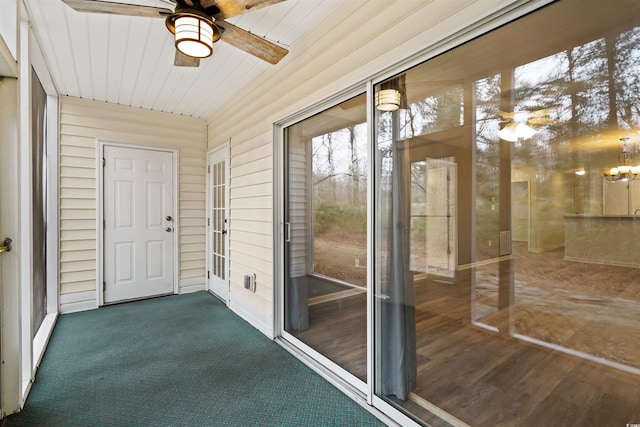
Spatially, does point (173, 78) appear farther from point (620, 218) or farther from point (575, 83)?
point (620, 218)

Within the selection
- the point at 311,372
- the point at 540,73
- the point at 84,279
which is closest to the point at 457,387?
the point at 311,372

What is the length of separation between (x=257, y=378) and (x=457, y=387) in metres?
1.45

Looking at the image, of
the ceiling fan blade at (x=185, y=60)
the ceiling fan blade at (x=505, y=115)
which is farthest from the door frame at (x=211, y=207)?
the ceiling fan blade at (x=505, y=115)

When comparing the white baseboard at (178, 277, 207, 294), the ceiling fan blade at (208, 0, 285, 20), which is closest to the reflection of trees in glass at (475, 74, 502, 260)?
the ceiling fan blade at (208, 0, 285, 20)

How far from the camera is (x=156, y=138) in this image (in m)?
4.31

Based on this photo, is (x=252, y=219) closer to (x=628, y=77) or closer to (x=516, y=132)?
(x=516, y=132)

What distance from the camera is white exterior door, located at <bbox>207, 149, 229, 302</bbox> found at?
408cm

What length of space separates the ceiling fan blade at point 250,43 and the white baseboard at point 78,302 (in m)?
3.67

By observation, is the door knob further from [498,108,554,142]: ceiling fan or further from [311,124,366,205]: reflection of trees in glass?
[498,108,554,142]: ceiling fan

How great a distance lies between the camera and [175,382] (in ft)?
7.30

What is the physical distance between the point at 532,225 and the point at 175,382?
3.23 metres

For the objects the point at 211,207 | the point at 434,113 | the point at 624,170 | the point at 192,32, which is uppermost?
the point at 192,32

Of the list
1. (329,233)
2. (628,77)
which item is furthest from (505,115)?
(329,233)

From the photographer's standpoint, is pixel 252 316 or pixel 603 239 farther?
pixel 252 316
